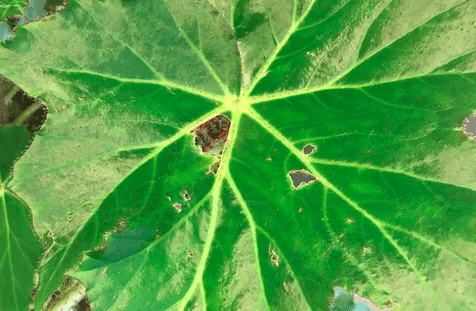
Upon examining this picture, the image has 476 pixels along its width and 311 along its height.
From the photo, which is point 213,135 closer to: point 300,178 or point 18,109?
point 300,178

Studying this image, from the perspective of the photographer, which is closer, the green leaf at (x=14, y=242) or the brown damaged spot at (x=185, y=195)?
the brown damaged spot at (x=185, y=195)

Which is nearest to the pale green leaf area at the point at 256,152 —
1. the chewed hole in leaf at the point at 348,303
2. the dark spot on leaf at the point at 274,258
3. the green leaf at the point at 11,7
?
the dark spot on leaf at the point at 274,258

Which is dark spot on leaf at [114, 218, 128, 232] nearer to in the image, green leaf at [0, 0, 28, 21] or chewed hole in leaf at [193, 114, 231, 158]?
chewed hole in leaf at [193, 114, 231, 158]

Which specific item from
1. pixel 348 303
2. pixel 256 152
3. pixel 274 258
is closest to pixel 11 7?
pixel 256 152

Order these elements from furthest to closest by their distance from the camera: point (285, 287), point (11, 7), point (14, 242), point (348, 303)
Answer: point (348, 303) < point (14, 242) < point (11, 7) < point (285, 287)

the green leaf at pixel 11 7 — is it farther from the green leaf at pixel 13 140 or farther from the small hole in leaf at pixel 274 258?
the small hole in leaf at pixel 274 258

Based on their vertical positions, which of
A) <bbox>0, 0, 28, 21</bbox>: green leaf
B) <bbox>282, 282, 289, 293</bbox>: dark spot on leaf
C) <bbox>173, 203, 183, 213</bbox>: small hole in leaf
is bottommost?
<bbox>282, 282, 289, 293</bbox>: dark spot on leaf

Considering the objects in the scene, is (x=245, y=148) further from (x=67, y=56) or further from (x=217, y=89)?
(x=67, y=56)

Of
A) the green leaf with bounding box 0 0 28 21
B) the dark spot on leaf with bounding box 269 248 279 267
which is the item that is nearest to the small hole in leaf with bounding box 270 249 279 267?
the dark spot on leaf with bounding box 269 248 279 267
